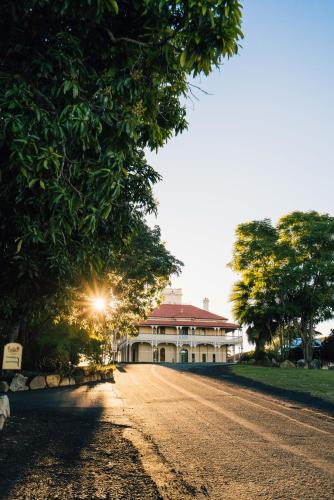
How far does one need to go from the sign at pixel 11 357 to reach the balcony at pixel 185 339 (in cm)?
4622

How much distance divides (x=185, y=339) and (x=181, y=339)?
66cm

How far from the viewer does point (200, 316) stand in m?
66.5

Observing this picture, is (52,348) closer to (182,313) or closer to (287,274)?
(287,274)

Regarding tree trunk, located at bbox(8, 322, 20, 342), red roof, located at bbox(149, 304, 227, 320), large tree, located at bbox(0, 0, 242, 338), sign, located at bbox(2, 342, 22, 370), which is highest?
red roof, located at bbox(149, 304, 227, 320)

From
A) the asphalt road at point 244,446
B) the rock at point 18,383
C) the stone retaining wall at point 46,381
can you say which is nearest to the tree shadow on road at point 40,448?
the asphalt road at point 244,446

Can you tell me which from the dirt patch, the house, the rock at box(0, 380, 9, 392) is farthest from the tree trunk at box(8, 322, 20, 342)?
the house

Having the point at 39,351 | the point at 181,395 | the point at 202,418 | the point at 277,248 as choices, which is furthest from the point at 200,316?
the point at 202,418

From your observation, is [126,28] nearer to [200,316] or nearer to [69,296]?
[69,296]

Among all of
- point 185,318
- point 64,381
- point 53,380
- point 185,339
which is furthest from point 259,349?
point 53,380

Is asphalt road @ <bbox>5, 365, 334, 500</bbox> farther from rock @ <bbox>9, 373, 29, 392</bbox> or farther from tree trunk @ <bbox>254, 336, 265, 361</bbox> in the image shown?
tree trunk @ <bbox>254, 336, 265, 361</bbox>

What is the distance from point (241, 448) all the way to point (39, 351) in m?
15.7

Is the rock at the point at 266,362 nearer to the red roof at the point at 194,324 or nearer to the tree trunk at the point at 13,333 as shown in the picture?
the red roof at the point at 194,324

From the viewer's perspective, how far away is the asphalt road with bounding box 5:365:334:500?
4094 millimetres

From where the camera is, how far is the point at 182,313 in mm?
66000
